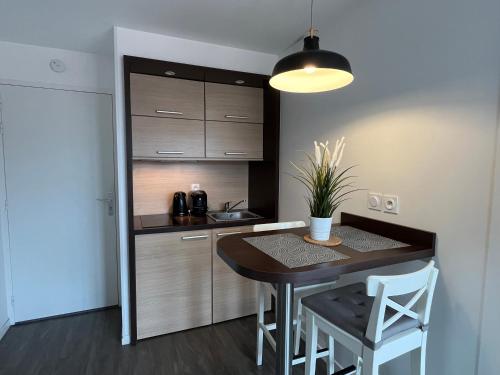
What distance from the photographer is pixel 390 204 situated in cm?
165

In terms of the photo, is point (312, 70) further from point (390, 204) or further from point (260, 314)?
point (260, 314)

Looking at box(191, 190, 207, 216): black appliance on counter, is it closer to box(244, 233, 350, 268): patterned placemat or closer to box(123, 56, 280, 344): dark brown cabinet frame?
box(123, 56, 280, 344): dark brown cabinet frame

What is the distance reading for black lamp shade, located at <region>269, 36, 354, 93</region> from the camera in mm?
1187

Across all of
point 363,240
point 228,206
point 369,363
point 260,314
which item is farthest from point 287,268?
point 228,206

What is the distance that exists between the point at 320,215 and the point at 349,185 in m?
0.53

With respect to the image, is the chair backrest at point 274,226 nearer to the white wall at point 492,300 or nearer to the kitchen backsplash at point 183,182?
the white wall at point 492,300

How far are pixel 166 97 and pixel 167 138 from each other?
0.32 metres

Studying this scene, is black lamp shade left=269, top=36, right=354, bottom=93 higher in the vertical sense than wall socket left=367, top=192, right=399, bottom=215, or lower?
higher

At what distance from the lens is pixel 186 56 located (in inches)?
92.0

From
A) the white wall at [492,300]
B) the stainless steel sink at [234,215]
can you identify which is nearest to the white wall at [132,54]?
the stainless steel sink at [234,215]

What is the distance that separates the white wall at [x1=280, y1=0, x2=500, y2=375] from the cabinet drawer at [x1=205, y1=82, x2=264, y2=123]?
94 centimetres

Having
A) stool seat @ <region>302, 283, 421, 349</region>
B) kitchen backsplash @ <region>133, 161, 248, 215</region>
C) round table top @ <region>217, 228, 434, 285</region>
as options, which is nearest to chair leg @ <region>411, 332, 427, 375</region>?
stool seat @ <region>302, 283, 421, 349</region>

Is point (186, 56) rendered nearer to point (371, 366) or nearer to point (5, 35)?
point (5, 35)

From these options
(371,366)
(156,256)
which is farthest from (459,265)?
(156,256)
